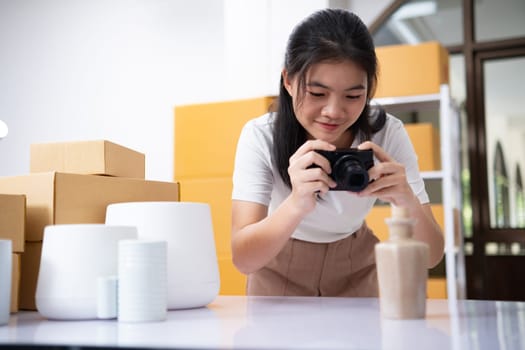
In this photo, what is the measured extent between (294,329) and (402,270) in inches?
6.6

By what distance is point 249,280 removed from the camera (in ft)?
5.11

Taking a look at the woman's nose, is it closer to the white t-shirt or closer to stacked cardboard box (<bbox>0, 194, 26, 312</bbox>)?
the white t-shirt

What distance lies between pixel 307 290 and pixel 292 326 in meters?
0.70

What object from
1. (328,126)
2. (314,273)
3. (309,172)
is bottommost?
(314,273)

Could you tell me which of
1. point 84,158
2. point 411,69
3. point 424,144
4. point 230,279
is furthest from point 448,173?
point 84,158

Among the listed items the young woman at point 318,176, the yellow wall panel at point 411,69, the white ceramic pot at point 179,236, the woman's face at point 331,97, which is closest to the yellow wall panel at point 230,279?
the yellow wall panel at point 411,69

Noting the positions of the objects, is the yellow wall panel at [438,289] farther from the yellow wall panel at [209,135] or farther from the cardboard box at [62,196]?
the cardboard box at [62,196]

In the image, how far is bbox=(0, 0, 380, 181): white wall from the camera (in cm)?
421

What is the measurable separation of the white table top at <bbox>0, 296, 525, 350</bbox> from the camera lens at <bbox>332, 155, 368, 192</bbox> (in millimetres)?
217

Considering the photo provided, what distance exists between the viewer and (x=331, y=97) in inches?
49.6

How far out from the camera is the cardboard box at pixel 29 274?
1.07 meters

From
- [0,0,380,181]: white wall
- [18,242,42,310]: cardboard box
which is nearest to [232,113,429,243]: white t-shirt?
[18,242,42,310]: cardboard box

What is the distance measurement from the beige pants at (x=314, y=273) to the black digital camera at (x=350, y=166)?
0.40 metres

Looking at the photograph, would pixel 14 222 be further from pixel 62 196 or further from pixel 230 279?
pixel 230 279
